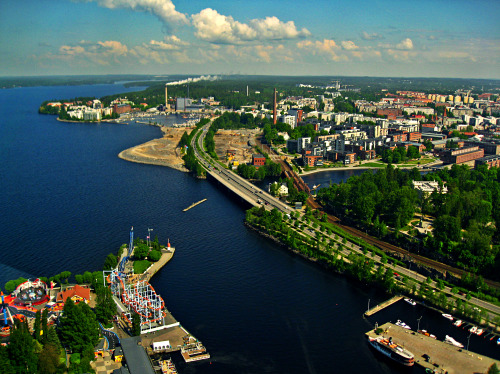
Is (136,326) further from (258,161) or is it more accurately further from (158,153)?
(158,153)

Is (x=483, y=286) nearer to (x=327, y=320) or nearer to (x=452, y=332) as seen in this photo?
(x=452, y=332)

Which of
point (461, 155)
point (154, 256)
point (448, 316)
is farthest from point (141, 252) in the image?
point (461, 155)

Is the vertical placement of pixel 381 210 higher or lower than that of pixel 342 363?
higher

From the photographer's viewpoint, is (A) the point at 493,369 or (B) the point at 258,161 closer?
(A) the point at 493,369

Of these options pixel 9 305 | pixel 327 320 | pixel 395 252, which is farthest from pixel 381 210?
pixel 9 305

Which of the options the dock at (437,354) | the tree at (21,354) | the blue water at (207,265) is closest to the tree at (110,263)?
the blue water at (207,265)

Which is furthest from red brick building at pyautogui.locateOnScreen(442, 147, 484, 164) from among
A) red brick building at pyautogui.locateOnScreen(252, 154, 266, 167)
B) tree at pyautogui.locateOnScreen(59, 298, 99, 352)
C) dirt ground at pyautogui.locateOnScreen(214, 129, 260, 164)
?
tree at pyautogui.locateOnScreen(59, 298, 99, 352)

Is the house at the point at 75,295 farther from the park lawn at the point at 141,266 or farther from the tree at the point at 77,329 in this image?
the park lawn at the point at 141,266
